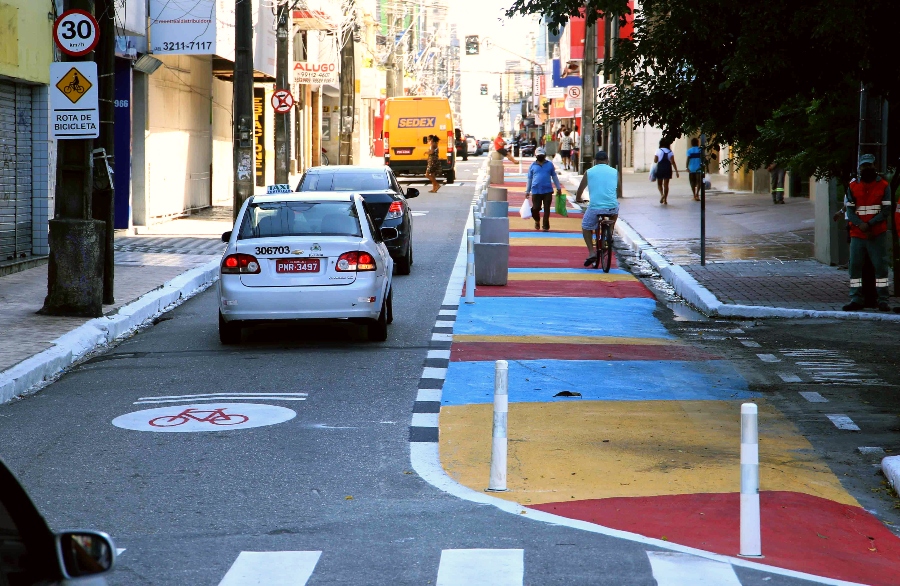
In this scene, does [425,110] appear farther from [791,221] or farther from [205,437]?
[205,437]

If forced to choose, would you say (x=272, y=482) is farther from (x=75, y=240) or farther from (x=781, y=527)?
(x=75, y=240)

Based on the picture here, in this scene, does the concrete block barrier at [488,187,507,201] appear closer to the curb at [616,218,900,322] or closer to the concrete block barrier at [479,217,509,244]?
the curb at [616,218,900,322]

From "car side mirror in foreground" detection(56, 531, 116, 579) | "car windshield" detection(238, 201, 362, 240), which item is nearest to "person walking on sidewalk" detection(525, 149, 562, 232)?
"car windshield" detection(238, 201, 362, 240)

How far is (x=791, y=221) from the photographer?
94.5 feet

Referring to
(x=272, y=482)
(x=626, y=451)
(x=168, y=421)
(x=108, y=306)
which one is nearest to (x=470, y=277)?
(x=108, y=306)

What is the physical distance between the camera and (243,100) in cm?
2475

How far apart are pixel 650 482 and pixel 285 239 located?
6.04 m

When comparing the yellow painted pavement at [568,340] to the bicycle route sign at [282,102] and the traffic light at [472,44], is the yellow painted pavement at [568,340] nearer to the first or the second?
the bicycle route sign at [282,102]

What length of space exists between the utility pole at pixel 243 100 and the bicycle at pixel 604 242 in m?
7.62

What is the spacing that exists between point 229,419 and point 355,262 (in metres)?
3.53

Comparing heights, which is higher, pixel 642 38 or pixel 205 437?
pixel 642 38

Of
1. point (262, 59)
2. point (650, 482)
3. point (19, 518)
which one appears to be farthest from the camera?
point (262, 59)

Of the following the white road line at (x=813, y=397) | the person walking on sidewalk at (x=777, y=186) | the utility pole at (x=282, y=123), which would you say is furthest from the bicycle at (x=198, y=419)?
the person walking on sidewalk at (x=777, y=186)

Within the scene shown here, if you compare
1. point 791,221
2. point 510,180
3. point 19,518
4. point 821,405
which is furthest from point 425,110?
point 19,518
